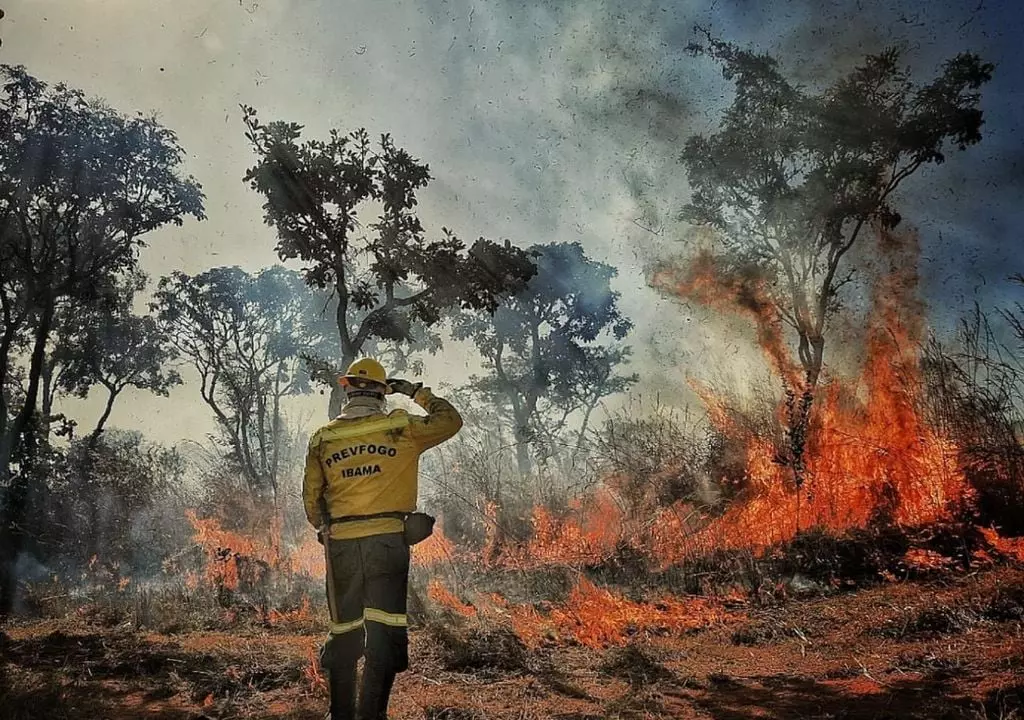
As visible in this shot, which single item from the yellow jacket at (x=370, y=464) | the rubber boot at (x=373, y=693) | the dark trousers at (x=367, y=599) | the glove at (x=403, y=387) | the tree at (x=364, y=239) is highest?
the tree at (x=364, y=239)

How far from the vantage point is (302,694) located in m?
6.16

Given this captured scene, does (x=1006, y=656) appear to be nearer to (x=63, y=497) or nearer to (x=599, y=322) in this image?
(x=63, y=497)

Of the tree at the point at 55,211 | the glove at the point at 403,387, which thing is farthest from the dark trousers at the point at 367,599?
the tree at the point at 55,211

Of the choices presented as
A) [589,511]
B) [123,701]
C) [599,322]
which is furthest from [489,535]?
[599,322]

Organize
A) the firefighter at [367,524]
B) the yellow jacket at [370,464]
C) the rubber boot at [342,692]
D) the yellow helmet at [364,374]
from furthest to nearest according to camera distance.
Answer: the yellow helmet at [364,374]
the yellow jacket at [370,464]
the rubber boot at [342,692]
the firefighter at [367,524]

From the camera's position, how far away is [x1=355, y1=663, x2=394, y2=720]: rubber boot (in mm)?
4273

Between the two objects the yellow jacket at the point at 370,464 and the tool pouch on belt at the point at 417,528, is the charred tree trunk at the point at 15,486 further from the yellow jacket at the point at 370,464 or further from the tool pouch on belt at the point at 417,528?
the tool pouch on belt at the point at 417,528

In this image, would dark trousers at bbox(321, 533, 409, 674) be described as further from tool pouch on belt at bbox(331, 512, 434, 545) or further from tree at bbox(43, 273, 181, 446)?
tree at bbox(43, 273, 181, 446)

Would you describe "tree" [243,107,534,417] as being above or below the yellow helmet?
above

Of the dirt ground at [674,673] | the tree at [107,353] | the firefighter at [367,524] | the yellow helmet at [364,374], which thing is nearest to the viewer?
the firefighter at [367,524]

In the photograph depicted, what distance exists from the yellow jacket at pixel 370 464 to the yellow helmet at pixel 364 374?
274 millimetres

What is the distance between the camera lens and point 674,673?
623cm

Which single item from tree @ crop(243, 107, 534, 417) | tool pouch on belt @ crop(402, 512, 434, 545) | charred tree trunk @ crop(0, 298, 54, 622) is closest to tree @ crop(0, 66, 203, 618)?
charred tree trunk @ crop(0, 298, 54, 622)

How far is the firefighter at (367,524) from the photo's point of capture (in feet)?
14.5
